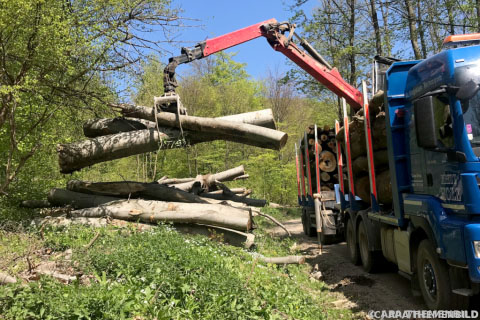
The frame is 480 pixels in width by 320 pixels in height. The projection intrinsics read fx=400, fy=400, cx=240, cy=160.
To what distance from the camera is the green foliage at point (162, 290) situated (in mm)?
3947

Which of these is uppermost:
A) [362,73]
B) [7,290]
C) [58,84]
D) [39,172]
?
[362,73]

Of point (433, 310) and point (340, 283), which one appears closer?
point (433, 310)

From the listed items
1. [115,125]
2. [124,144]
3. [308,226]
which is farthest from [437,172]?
[308,226]

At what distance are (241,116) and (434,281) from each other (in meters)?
6.00

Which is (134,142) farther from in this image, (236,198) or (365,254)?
(236,198)

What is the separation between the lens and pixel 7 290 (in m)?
4.11

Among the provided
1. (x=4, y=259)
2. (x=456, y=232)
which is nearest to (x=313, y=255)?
(x=456, y=232)

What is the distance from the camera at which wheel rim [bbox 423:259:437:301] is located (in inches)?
211

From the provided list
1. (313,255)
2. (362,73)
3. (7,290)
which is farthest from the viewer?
(362,73)

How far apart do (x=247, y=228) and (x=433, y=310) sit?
168 inches

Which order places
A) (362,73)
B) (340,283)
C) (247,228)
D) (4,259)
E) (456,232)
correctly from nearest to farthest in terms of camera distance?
1. (456,232)
2. (4,259)
3. (340,283)
4. (247,228)
5. (362,73)

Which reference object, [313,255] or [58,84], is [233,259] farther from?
[58,84]

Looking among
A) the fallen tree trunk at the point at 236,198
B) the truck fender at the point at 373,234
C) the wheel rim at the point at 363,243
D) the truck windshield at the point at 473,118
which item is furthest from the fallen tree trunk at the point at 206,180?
the truck windshield at the point at 473,118

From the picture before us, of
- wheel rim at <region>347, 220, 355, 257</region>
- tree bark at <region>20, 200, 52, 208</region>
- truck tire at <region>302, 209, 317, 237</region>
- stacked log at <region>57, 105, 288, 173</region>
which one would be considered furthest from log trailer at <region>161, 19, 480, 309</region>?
tree bark at <region>20, 200, 52, 208</region>
